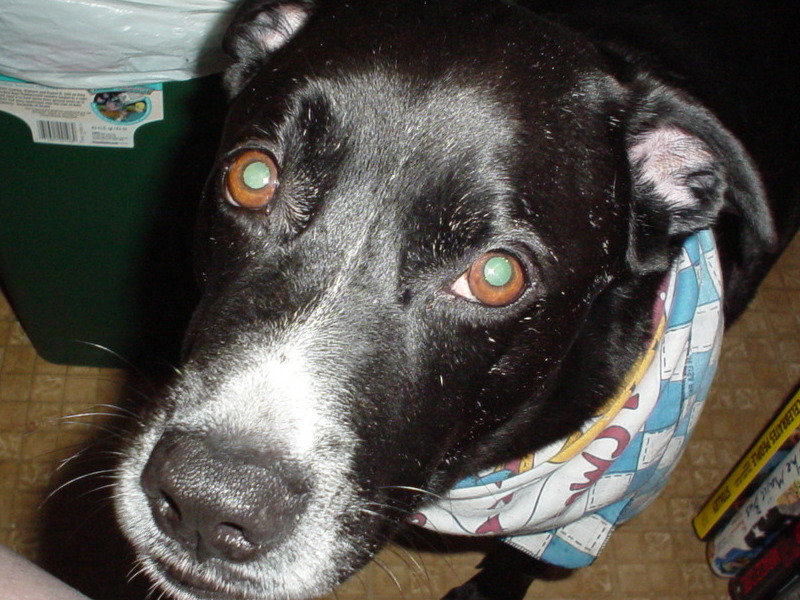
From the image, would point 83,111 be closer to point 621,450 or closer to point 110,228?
point 110,228

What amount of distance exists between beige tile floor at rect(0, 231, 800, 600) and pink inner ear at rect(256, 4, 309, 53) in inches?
55.6

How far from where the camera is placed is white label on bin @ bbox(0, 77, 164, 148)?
2164mm

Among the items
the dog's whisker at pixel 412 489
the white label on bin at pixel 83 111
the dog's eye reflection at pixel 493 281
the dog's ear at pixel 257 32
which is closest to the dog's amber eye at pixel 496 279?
the dog's eye reflection at pixel 493 281

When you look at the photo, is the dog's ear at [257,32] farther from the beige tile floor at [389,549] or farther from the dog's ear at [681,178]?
the beige tile floor at [389,549]

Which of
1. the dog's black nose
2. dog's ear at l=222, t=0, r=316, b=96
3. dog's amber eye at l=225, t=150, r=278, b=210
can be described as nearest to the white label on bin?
dog's ear at l=222, t=0, r=316, b=96

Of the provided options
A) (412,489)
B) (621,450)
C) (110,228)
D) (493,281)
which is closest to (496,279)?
(493,281)

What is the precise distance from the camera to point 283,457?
132 cm

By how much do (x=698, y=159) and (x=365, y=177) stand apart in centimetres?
83

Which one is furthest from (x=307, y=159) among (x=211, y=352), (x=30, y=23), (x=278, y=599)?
(x=30, y=23)

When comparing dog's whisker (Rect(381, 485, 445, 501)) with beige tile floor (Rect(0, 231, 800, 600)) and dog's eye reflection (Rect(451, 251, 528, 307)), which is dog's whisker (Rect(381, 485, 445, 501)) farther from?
beige tile floor (Rect(0, 231, 800, 600))

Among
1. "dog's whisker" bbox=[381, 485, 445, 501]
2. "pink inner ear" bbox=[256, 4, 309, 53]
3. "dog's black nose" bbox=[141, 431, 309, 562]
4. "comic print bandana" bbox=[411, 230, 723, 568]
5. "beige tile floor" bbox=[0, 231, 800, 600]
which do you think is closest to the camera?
"dog's black nose" bbox=[141, 431, 309, 562]

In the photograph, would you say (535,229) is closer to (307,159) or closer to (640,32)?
(307,159)

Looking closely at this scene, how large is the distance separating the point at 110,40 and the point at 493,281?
128cm

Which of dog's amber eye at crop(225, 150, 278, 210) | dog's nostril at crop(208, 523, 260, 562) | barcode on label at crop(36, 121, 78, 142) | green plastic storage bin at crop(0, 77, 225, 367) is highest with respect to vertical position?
dog's amber eye at crop(225, 150, 278, 210)
